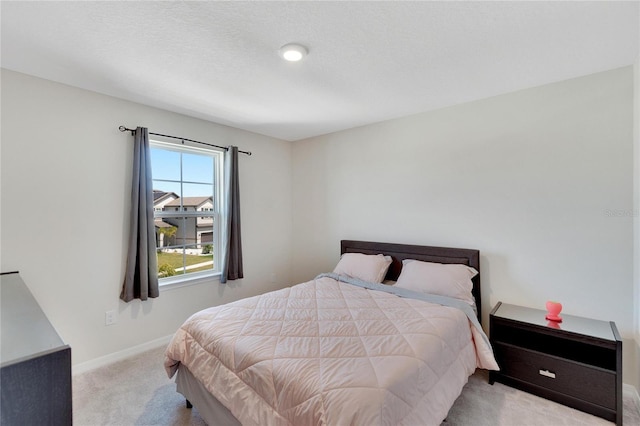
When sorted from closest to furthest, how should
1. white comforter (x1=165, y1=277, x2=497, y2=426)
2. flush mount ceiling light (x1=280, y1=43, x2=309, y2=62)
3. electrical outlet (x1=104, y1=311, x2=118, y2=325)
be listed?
1. white comforter (x1=165, y1=277, x2=497, y2=426)
2. flush mount ceiling light (x1=280, y1=43, x2=309, y2=62)
3. electrical outlet (x1=104, y1=311, x2=118, y2=325)

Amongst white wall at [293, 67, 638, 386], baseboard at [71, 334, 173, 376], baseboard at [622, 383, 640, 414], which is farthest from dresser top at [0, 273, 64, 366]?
baseboard at [622, 383, 640, 414]

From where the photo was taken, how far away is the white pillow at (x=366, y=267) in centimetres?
289

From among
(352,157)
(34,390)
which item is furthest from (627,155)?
(34,390)

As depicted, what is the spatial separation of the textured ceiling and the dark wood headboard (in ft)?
4.64

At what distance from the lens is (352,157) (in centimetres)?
356

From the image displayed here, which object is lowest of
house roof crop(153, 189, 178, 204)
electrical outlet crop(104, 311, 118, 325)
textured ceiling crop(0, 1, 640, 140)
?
→ electrical outlet crop(104, 311, 118, 325)

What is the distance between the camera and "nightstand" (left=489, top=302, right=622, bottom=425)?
178 centimetres

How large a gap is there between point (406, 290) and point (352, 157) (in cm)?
177

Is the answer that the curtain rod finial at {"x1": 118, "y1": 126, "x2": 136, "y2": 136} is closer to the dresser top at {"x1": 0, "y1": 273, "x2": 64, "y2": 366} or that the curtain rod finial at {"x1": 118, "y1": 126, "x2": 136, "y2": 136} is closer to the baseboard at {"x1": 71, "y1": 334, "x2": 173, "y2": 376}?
the dresser top at {"x1": 0, "y1": 273, "x2": 64, "y2": 366}

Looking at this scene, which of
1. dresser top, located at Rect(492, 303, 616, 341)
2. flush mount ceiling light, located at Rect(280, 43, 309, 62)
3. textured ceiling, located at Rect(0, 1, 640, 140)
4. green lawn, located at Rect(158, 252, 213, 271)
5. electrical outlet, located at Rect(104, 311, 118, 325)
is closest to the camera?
textured ceiling, located at Rect(0, 1, 640, 140)

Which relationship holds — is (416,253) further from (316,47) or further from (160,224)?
(160,224)

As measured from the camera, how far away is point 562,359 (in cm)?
192

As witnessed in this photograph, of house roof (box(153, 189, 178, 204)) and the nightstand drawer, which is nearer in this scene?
the nightstand drawer

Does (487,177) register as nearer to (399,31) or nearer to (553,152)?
(553,152)
